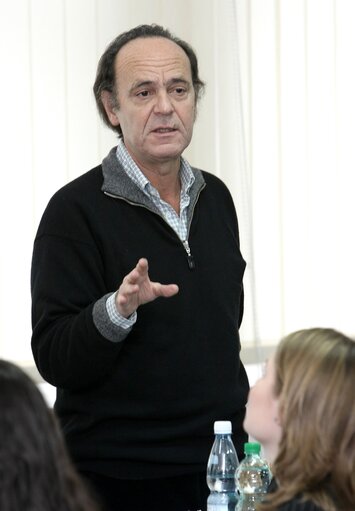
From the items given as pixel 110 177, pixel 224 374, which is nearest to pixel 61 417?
pixel 224 374

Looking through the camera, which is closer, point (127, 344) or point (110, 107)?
point (127, 344)

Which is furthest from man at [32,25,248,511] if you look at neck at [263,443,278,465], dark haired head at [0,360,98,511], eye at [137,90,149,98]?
dark haired head at [0,360,98,511]

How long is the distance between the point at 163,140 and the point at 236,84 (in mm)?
1786

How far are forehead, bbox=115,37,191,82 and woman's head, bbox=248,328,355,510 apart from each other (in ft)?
3.73

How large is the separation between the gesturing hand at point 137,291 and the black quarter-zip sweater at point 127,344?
77 mm

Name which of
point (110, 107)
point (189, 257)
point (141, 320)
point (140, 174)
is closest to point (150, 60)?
point (110, 107)

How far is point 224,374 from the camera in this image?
2.90 meters

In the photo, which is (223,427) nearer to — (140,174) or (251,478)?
(251,478)

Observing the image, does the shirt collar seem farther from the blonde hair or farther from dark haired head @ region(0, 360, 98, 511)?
dark haired head @ region(0, 360, 98, 511)

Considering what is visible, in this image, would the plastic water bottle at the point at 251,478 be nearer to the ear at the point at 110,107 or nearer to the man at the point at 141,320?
the man at the point at 141,320

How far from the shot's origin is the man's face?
9.73 ft

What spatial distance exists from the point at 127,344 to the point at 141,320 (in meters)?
0.07

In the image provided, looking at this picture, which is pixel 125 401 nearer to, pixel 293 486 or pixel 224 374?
pixel 224 374

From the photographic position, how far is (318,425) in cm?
204
